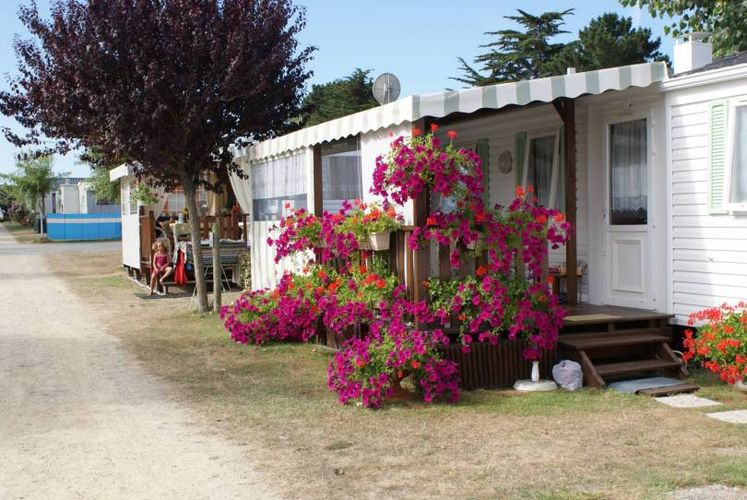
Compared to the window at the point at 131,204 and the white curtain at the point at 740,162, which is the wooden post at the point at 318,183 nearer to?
the white curtain at the point at 740,162

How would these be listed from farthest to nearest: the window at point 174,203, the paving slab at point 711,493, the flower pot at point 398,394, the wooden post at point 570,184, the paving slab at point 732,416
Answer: the window at point 174,203 → the wooden post at point 570,184 → the flower pot at point 398,394 → the paving slab at point 732,416 → the paving slab at point 711,493

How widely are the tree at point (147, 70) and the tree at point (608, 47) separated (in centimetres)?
2331

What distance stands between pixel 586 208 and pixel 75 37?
6.63 metres

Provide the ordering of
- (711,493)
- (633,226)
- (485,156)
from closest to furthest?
(711,493)
(633,226)
(485,156)

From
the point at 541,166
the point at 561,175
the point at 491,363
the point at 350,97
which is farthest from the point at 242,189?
the point at 350,97

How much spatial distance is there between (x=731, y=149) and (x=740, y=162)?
0.13 meters

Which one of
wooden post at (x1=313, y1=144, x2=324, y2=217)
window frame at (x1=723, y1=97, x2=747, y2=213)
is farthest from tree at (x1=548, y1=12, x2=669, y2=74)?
window frame at (x1=723, y1=97, x2=747, y2=213)

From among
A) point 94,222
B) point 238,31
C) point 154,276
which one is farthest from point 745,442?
point 94,222

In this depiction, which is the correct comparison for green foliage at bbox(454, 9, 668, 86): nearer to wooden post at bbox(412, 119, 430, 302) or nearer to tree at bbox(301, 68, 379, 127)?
tree at bbox(301, 68, 379, 127)

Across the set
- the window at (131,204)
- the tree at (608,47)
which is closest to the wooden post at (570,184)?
the window at (131,204)

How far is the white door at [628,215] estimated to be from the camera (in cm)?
788

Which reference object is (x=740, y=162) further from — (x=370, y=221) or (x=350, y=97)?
(x=350, y=97)

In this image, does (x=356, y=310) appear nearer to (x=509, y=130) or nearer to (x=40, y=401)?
(x=40, y=401)

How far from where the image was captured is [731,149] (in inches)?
275
